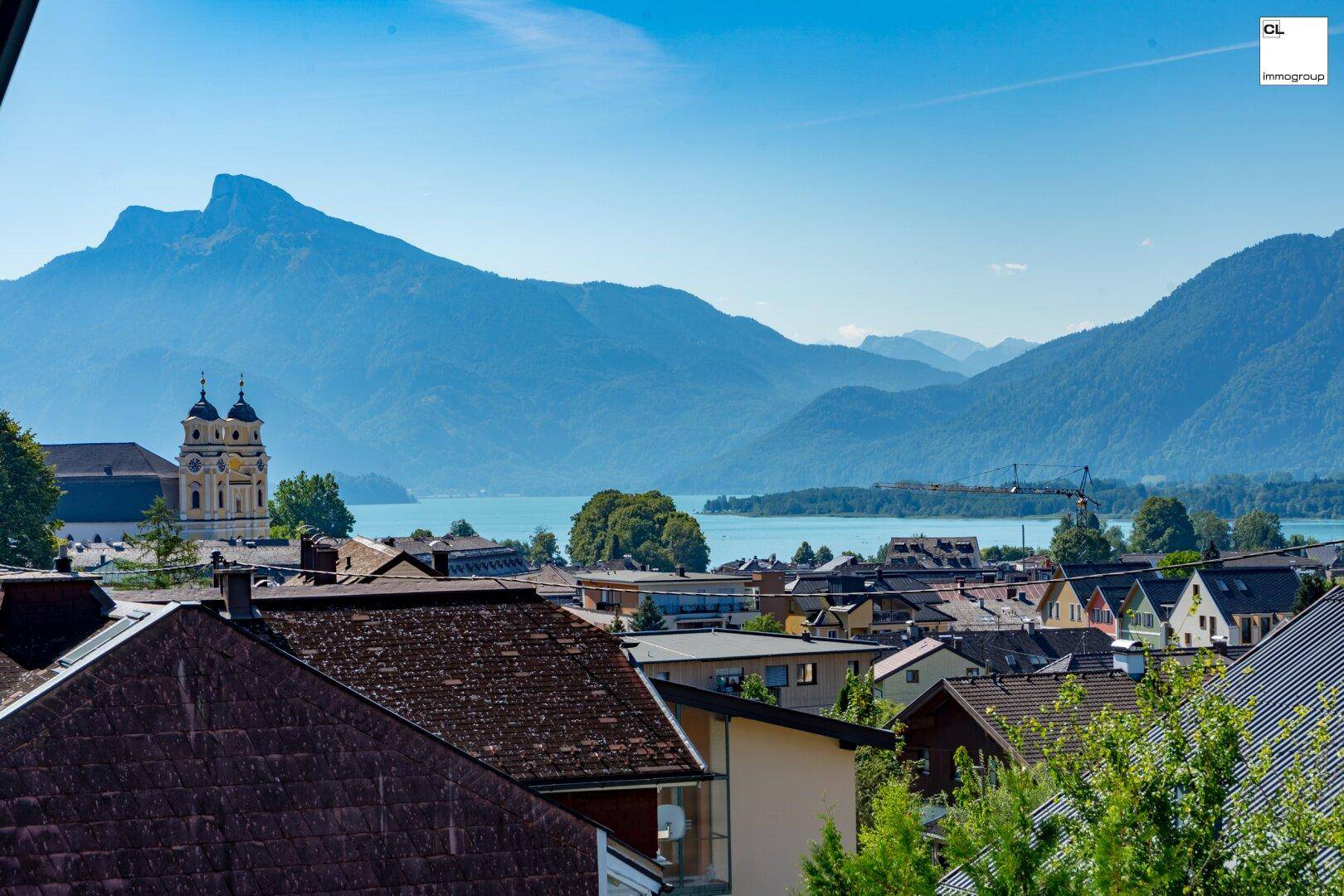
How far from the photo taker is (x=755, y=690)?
37.5m

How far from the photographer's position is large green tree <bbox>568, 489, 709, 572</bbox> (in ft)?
553

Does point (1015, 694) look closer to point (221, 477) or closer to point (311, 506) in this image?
point (221, 477)

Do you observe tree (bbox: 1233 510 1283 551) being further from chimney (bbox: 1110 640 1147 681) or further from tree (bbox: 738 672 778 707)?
chimney (bbox: 1110 640 1147 681)

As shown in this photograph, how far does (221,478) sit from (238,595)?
144 metres

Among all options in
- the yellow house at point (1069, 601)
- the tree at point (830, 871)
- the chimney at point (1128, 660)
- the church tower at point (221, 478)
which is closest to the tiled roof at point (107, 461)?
the church tower at point (221, 478)

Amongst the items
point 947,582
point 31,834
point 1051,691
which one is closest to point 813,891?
point 31,834

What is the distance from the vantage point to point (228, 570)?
13281mm

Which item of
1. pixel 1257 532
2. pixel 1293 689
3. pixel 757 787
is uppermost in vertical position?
pixel 1293 689

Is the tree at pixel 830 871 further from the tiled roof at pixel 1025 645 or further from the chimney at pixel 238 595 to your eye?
the tiled roof at pixel 1025 645

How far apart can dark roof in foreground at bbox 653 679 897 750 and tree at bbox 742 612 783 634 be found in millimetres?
58057

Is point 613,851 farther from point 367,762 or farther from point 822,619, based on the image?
point 822,619

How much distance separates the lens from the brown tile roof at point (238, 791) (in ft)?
27.7

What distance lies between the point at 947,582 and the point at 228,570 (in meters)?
108

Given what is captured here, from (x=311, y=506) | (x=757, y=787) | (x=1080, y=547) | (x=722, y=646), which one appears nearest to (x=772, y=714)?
(x=757, y=787)
